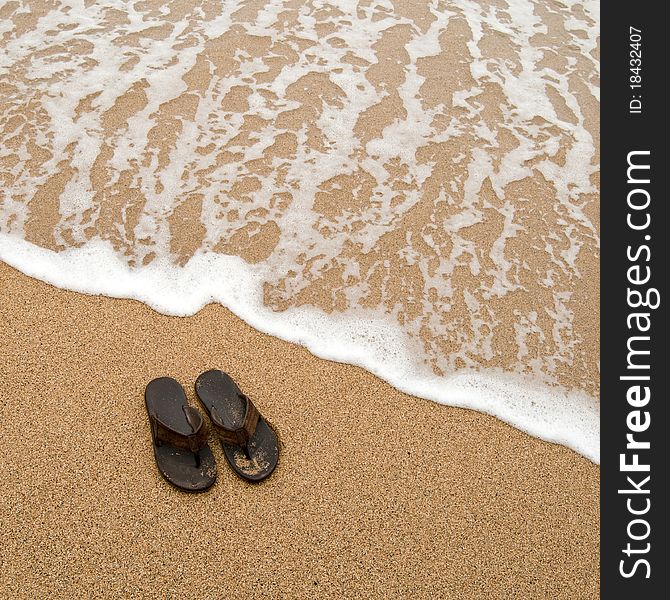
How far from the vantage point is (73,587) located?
1.96 metres

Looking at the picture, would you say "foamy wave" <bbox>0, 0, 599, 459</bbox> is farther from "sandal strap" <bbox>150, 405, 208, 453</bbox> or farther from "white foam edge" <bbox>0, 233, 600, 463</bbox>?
"sandal strap" <bbox>150, 405, 208, 453</bbox>

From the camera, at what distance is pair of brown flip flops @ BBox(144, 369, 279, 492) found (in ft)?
7.18

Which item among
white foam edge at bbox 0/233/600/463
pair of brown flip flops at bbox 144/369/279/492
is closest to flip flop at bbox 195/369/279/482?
pair of brown flip flops at bbox 144/369/279/492

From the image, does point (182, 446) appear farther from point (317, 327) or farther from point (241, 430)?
point (317, 327)

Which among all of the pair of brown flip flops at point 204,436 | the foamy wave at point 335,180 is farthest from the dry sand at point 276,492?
the foamy wave at point 335,180

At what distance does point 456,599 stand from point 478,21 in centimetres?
505

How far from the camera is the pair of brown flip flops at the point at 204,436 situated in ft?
7.18

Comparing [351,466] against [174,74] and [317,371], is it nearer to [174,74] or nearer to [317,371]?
[317,371]

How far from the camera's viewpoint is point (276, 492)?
2.24 meters

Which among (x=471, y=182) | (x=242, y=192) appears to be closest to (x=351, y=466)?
(x=242, y=192)

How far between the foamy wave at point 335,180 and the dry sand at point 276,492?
8.8 inches

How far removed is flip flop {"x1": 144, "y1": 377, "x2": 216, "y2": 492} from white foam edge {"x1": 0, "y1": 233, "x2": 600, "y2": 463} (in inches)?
25.0

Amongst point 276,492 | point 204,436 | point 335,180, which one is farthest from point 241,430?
point 335,180

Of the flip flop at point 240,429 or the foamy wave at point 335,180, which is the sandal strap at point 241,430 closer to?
the flip flop at point 240,429
